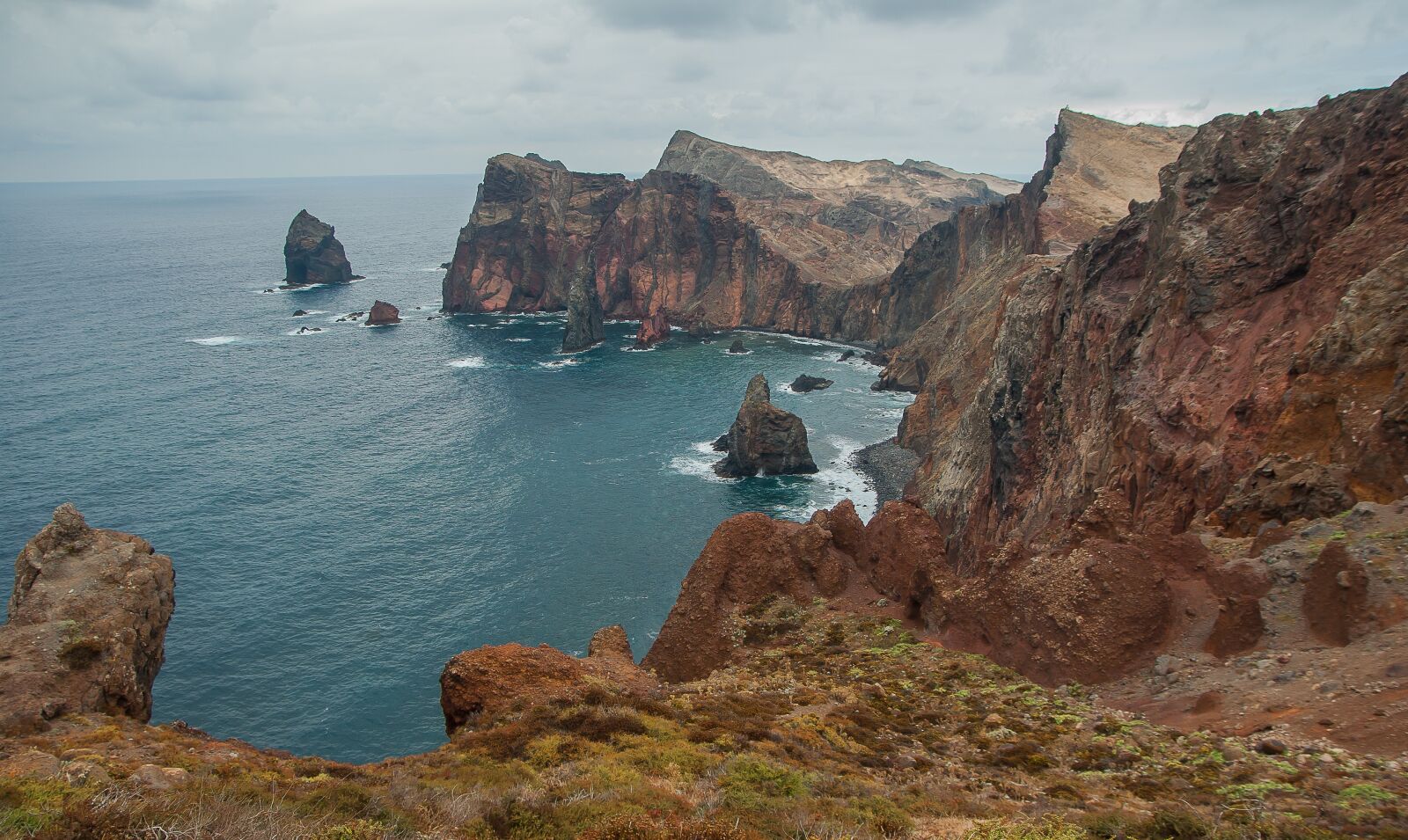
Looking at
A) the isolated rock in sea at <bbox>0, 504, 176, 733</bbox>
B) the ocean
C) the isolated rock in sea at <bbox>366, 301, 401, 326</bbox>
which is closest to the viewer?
the isolated rock in sea at <bbox>0, 504, 176, 733</bbox>

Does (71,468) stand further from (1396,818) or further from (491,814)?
(1396,818)

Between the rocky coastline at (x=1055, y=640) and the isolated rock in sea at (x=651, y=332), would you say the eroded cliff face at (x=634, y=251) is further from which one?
the rocky coastline at (x=1055, y=640)

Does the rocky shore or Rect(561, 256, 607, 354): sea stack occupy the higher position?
Rect(561, 256, 607, 354): sea stack

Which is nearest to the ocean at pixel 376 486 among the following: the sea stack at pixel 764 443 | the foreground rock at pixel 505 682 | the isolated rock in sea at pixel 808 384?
the sea stack at pixel 764 443

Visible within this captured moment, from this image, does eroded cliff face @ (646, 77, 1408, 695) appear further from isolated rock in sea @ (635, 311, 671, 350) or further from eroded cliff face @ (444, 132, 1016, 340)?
eroded cliff face @ (444, 132, 1016, 340)

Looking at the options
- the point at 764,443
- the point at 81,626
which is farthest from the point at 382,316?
the point at 81,626

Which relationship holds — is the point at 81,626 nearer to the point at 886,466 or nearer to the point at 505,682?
the point at 505,682

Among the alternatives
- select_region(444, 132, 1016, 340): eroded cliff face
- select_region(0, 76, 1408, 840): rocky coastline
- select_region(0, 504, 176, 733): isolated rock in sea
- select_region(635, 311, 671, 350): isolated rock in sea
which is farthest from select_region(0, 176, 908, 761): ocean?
select_region(0, 76, 1408, 840): rocky coastline
